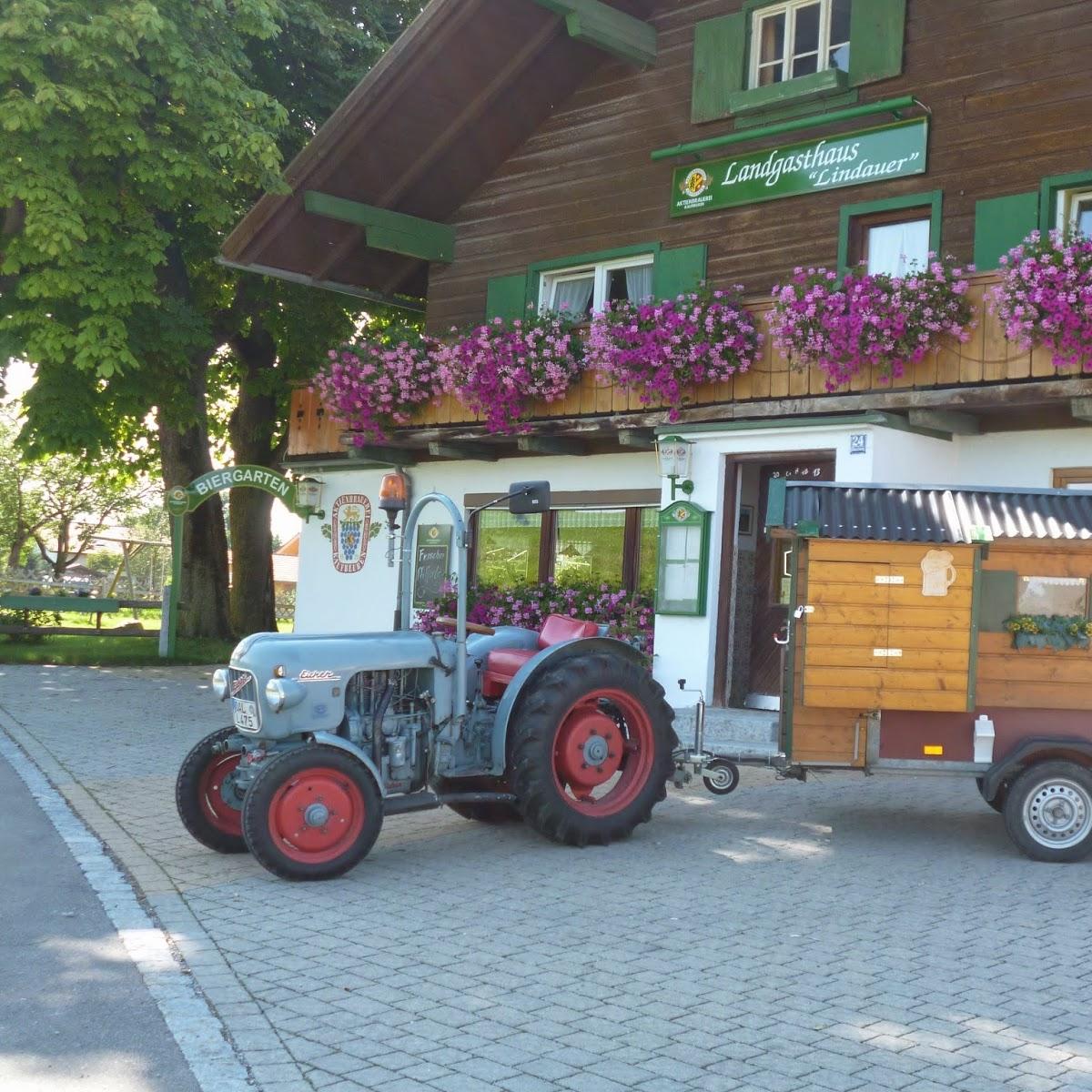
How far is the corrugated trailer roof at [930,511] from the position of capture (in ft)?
26.7

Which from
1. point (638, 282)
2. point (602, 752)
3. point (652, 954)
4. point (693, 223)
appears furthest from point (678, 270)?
point (652, 954)

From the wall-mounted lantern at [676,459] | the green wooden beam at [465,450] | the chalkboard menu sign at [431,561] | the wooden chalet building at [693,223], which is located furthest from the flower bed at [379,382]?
the wall-mounted lantern at [676,459]

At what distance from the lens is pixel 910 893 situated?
7.10 meters

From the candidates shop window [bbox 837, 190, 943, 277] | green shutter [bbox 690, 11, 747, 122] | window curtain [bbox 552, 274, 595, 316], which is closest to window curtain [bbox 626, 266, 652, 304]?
window curtain [bbox 552, 274, 595, 316]

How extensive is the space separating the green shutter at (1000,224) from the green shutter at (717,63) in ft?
11.3

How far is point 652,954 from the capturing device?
584cm

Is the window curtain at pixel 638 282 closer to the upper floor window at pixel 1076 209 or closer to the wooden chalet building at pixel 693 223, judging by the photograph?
the wooden chalet building at pixel 693 223

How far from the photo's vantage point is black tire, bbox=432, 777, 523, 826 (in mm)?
8102

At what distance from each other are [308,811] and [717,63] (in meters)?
10.7

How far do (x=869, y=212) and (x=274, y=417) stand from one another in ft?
41.9

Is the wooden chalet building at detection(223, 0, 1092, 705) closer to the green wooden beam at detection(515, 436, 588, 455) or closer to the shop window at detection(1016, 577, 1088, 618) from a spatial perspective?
the green wooden beam at detection(515, 436, 588, 455)

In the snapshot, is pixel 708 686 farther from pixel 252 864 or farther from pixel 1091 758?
pixel 252 864

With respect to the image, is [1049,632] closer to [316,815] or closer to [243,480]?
[316,815]

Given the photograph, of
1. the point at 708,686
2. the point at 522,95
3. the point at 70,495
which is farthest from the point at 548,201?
the point at 70,495
